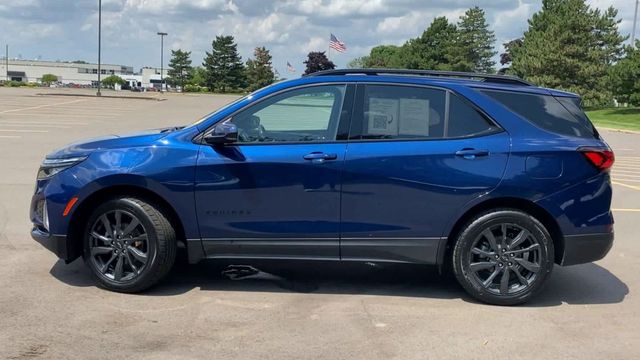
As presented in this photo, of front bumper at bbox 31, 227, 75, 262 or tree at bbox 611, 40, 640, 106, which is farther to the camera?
tree at bbox 611, 40, 640, 106

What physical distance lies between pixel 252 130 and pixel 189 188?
0.68 metres

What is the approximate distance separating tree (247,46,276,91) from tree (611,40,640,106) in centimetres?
4862

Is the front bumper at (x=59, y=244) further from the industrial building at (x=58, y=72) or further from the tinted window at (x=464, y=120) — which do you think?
the industrial building at (x=58, y=72)

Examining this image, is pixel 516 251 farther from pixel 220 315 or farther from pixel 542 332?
pixel 220 315

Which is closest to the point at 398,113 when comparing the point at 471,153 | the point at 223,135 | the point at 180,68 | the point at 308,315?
the point at 471,153

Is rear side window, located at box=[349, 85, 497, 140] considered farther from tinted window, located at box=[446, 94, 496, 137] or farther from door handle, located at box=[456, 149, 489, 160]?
door handle, located at box=[456, 149, 489, 160]

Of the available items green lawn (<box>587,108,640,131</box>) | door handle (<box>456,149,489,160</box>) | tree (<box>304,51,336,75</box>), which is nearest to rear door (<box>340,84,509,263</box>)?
door handle (<box>456,149,489,160</box>)

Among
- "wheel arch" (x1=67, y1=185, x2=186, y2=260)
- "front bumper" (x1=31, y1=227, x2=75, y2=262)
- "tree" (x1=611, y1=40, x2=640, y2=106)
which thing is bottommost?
"front bumper" (x1=31, y1=227, x2=75, y2=262)

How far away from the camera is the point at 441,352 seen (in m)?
4.07

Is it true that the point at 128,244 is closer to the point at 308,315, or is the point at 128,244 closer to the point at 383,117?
the point at 308,315

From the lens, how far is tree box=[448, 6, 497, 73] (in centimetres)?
7525

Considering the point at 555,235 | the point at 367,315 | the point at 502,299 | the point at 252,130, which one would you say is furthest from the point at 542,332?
the point at 252,130

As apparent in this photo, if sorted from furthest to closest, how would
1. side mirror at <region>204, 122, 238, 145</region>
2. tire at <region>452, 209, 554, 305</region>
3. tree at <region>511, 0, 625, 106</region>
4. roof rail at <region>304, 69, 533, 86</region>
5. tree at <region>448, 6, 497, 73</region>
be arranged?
1. tree at <region>448, 6, 497, 73</region>
2. tree at <region>511, 0, 625, 106</region>
3. roof rail at <region>304, 69, 533, 86</region>
4. tire at <region>452, 209, 554, 305</region>
5. side mirror at <region>204, 122, 238, 145</region>

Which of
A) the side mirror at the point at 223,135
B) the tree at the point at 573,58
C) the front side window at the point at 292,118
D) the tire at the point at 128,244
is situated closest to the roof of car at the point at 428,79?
the front side window at the point at 292,118
